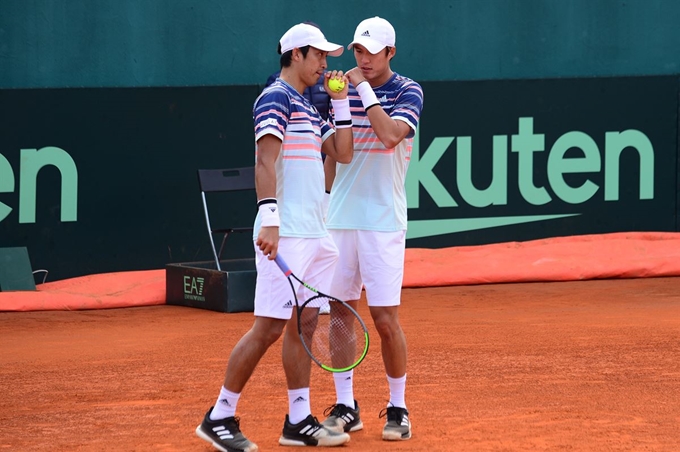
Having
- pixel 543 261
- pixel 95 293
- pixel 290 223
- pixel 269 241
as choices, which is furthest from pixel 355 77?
pixel 543 261

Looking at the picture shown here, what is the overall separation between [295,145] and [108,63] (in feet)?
21.8

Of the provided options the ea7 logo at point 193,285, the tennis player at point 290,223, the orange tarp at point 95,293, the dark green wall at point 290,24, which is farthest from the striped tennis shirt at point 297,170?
the dark green wall at point 290,24

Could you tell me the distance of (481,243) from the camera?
12195mm

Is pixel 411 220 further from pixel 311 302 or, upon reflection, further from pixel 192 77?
pixel 311 302

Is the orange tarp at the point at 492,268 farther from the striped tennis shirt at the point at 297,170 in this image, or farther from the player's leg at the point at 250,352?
the striped tennis shirt at the point at 297,170

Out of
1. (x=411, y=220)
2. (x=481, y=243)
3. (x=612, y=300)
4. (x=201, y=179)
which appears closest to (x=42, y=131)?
(x=201, y=179)

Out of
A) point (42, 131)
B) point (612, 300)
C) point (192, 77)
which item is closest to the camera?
point (612, 300)

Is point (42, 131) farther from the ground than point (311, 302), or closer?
farther from the ground

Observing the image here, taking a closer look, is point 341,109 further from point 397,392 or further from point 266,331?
point 397,392

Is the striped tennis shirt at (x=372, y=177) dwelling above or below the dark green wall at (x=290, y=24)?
below

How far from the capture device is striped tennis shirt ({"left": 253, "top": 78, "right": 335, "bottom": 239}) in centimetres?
516

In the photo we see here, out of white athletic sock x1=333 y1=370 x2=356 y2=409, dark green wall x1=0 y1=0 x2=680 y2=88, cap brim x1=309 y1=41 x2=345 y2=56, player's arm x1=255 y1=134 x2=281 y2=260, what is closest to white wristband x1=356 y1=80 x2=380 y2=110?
cap brim x1=309 y1=41 x2=345 y2=56

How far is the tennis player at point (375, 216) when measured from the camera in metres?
5.50

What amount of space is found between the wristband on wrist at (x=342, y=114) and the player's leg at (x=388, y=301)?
0.56 metres
